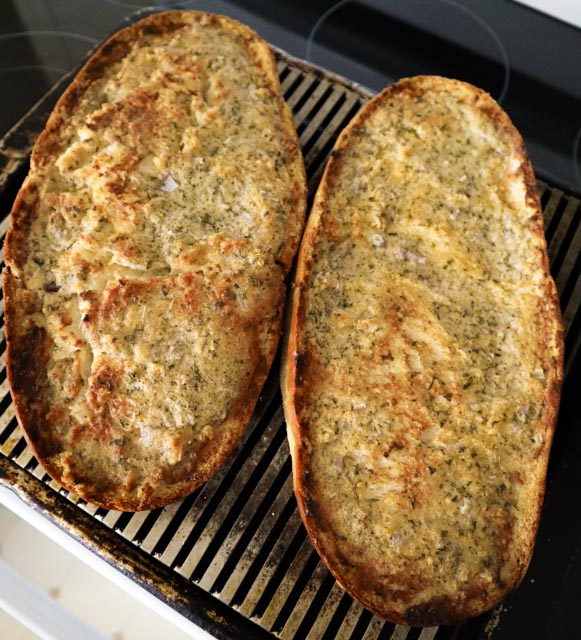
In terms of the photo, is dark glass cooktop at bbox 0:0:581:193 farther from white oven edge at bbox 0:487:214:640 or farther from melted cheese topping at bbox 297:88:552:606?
white oven edge at bbox 0:487:214:640

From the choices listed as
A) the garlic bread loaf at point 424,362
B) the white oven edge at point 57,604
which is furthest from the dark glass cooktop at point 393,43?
the white oven edge at point 57,604

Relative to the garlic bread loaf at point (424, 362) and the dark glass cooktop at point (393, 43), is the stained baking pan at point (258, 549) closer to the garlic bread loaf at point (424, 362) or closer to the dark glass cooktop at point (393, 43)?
the garlic bread loaf at point (424, 362)

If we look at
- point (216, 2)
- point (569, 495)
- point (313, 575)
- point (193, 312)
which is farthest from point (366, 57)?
point (313, 575)

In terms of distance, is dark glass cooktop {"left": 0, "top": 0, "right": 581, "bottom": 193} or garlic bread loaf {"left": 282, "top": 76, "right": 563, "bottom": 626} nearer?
garlic bread loaf {"left": 282, "top": 76, "right": 563, "bottom": 626}

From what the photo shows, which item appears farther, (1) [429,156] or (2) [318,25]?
(2) [318,25]

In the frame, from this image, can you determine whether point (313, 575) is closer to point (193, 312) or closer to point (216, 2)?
point (193, 312)

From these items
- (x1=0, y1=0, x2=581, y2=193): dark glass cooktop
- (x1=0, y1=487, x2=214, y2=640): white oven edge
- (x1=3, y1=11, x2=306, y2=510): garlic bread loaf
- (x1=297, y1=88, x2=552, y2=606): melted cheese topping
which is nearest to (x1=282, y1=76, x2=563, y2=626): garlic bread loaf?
(x1=297, y1=88, x2=552, y2=606): melted cheese topping
